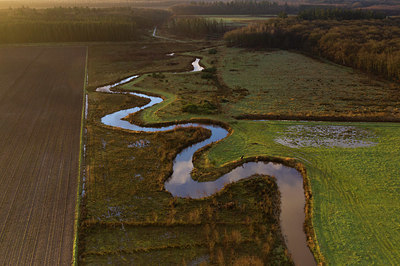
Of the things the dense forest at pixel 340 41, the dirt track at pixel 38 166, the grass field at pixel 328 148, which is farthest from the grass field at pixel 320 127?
the dense forest at pixel 340 41

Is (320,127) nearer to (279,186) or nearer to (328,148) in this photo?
(328,148)

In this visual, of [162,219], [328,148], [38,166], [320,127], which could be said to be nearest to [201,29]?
[320,127]

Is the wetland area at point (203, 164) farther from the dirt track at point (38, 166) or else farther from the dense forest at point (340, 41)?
the dense forest at point (340, 41)

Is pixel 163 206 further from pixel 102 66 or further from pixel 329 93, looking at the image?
pixel 102 66

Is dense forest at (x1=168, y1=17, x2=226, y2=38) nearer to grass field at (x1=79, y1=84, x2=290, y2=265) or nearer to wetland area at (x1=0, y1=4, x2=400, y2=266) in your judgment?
wetland area at (x1=0, y1=4, x2=400, y2=266)

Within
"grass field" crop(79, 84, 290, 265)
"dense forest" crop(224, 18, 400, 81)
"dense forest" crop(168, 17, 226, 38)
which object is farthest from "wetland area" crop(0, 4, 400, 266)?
"dense forest" crop(168, 17, 226, 38)

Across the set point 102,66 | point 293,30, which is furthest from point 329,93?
point 102,66
